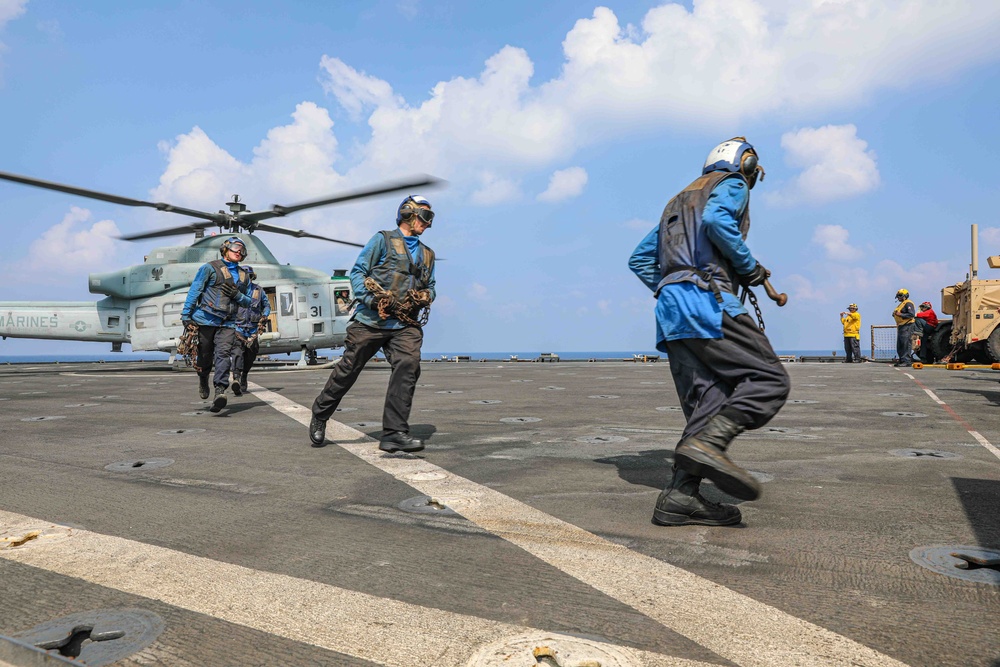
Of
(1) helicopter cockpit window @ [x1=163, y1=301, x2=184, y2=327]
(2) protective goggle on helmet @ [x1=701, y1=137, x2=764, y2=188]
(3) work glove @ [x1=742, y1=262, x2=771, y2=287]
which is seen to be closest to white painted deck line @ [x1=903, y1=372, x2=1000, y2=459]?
(3) work glove @ [x1=742, y1=262, x2=771, y2=287]

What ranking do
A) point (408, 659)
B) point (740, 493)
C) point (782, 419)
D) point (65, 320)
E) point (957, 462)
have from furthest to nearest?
point (65, 320), point (782, 419), point (957, 462), point (740, 493), point (408, 659)

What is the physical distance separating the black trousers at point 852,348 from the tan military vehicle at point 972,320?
2.92 metres

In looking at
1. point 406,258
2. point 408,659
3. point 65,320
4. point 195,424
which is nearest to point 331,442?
point 406,258

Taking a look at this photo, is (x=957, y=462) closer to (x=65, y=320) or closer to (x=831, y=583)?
(x=831, y=583)

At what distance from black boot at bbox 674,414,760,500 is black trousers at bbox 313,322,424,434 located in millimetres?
2580

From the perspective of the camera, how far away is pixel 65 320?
1747 cm

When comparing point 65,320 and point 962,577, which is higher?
point 65,320

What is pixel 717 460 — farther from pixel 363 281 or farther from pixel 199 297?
pixel 199 297

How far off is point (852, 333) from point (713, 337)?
20.8 metres

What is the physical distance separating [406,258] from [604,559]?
335 cm

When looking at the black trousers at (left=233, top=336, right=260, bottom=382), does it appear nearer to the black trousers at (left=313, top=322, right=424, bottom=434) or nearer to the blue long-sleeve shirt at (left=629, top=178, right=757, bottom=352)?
the black trousers at (left=313, top=322, right=424, bottom=434)

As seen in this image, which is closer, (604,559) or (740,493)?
(604,559)

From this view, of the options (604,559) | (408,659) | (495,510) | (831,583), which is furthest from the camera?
(495,510)

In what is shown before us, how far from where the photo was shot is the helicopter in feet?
56.3
